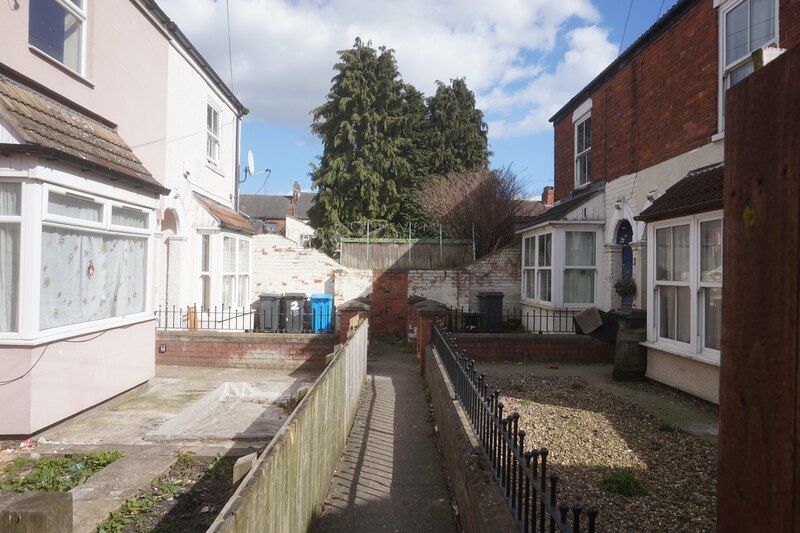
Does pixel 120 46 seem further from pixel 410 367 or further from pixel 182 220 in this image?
pixel 410 367

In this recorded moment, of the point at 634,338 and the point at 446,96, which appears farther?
the point at 446,96

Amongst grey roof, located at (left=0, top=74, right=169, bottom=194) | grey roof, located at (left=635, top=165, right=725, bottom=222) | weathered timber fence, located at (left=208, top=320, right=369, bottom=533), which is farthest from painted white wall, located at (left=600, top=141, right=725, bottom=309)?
grey roof, located at (left=0, top=74, right=169, bottom=194)

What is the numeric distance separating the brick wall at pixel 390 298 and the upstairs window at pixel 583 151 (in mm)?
5417

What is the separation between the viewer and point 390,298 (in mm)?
15055

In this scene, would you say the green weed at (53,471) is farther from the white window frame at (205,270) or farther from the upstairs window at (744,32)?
the upstairs window at (744,32)

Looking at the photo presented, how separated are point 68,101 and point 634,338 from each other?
29.5 feet

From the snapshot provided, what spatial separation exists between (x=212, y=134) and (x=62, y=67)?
6.48 metres

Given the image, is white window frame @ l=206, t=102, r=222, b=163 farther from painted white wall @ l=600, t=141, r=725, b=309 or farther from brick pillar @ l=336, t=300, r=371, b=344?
painted white wall @ l=600, t=141, r=725, b=309

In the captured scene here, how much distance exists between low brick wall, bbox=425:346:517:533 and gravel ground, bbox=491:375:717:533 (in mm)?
742

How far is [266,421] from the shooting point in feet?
21.2

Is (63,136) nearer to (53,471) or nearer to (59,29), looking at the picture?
(59,29)

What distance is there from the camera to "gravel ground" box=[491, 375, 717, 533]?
12.4 feet

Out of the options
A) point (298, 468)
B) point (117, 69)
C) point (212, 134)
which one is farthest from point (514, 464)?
point (212, 134)

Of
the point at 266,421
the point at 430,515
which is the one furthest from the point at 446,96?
the point at 430,515
